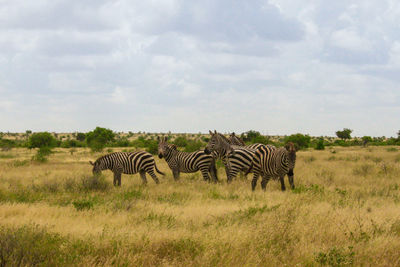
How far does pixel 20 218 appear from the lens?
26.8 feet

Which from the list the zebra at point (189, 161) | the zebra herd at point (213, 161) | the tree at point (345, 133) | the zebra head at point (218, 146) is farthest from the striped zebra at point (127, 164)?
the tree at point (345, 133)

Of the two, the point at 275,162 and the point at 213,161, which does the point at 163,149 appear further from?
the point at 275,162

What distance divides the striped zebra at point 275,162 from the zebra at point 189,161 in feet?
7.41

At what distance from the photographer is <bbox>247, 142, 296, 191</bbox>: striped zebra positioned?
40.7ft

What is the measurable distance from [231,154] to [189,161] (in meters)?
1.92

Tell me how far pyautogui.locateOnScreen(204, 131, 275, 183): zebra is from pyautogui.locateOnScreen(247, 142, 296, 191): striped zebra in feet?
1.85

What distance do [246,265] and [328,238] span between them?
2.46 metres

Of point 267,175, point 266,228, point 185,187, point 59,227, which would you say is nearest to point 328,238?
point 266,228

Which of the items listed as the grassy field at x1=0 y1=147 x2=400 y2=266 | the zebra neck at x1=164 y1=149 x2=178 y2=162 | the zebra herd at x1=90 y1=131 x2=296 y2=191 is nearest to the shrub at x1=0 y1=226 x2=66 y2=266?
the grassy field at x1=0 y1=147 x2=400 y2=266

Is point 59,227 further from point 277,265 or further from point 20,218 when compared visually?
point 277,265

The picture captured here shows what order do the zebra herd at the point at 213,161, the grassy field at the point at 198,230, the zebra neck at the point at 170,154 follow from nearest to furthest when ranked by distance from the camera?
the grassy field at the point at 198,230
the zebra herd at the point at 213,161
the zebra neck at the point at 170,154

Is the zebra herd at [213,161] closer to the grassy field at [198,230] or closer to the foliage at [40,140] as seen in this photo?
the grassy field at [198,230]

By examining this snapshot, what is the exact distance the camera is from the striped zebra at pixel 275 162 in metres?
12.4

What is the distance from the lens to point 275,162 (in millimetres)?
12820
